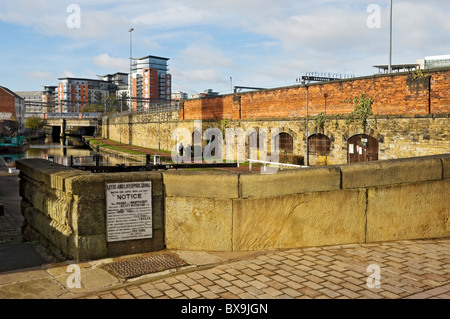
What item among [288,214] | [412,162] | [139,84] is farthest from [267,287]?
[139,84]

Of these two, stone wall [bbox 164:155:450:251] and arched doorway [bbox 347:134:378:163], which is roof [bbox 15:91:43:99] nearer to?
arched doorway [bbox 347:134:378:163]

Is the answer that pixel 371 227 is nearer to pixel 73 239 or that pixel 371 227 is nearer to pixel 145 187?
pixel 145 187

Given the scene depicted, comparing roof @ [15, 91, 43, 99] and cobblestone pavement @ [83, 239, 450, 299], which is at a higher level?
roof @ [15, 91, 43, 99]

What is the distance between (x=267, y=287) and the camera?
405 centimetres

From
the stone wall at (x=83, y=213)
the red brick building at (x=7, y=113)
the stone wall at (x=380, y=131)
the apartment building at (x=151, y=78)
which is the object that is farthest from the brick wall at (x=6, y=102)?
→ the stone wall at (x=83, y=213)

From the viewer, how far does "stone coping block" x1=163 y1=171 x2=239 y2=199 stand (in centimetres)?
529

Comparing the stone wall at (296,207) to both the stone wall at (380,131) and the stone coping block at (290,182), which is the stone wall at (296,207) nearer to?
the stone coping block at (290,182)

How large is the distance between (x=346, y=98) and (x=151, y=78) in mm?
126708

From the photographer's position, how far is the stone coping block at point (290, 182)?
17.4 feet

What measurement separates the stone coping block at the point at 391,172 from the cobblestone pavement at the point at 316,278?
0.96 metres

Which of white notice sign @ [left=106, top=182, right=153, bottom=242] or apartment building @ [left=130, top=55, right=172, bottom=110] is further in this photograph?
apartment building @ [left=130, top=55, right=172, bottom=110]

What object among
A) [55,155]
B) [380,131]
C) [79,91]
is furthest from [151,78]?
[380,131]

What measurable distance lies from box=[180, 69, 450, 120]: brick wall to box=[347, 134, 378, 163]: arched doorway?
161 cm

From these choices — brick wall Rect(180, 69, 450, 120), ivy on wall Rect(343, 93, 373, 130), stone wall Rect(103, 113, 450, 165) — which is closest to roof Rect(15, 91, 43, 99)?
stone wall Rect(103, 113, 450, 165)
